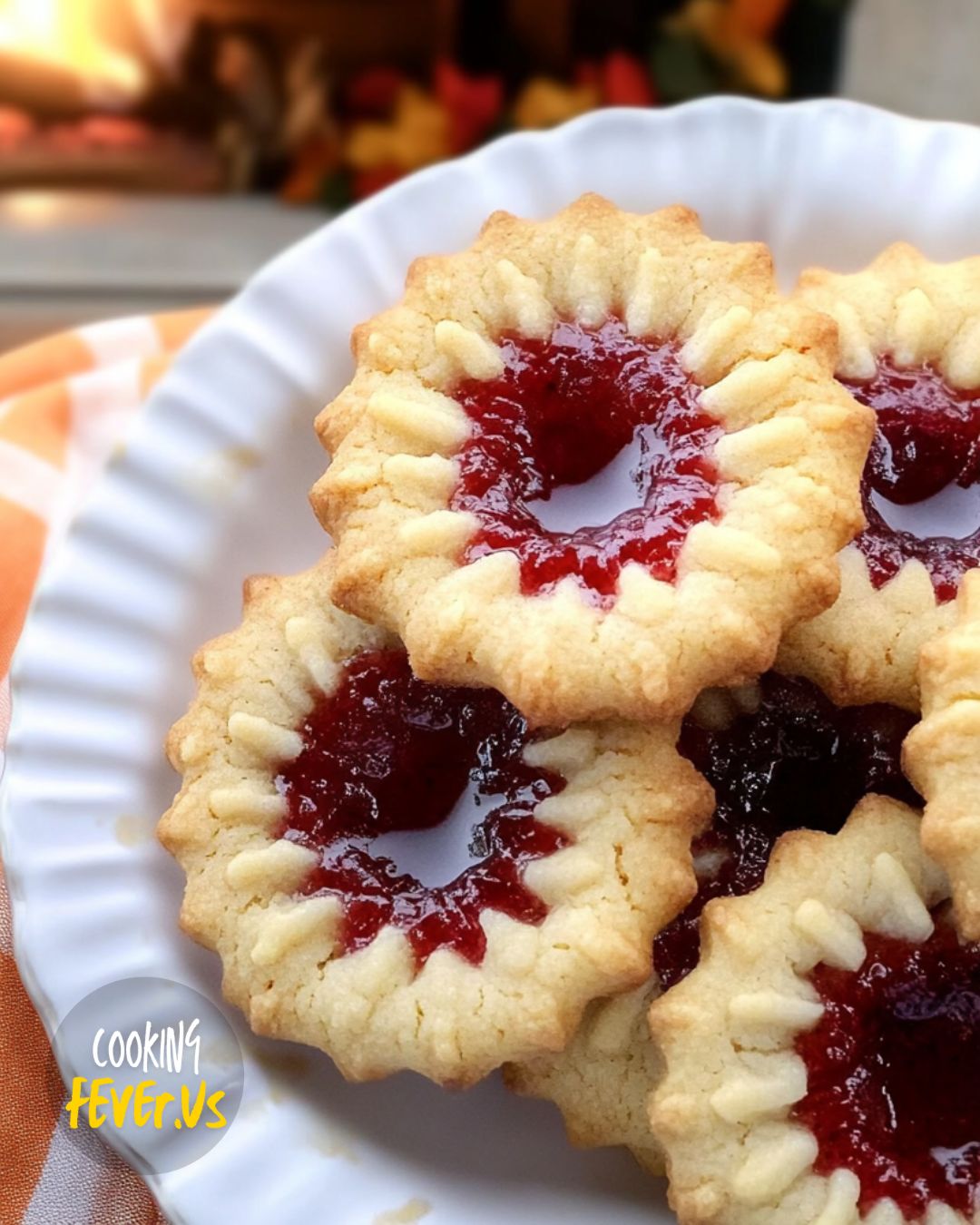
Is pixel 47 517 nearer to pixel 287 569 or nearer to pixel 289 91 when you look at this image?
pixel 287 569

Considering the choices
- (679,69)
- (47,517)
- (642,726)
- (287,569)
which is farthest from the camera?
(679,69)

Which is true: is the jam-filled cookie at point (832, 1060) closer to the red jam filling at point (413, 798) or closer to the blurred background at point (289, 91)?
the red jam filling at point (413, 798)

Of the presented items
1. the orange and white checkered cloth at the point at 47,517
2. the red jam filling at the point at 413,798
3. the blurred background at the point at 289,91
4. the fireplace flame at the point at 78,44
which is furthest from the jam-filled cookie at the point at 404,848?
the fireplace flame at the point at 78,44

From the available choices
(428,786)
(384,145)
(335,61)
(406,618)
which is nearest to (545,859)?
(428,786)

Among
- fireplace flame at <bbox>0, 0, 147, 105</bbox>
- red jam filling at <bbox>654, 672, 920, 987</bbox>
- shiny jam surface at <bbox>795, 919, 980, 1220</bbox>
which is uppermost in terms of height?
fireplace flame at <bbox>0, 0, 147, 105</bbox>

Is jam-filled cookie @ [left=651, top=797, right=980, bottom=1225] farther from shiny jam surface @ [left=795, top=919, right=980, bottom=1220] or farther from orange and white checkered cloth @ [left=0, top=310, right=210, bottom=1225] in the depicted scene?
orange and white checkered cloth @ [left=0, top=310, right=210, bottom=1225]

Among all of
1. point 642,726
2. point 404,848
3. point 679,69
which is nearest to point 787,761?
point 642,726

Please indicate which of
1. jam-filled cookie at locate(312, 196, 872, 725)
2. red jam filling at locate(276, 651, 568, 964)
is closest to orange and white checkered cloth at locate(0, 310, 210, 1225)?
red jam filling at locate(276, 651, 568, 964)
